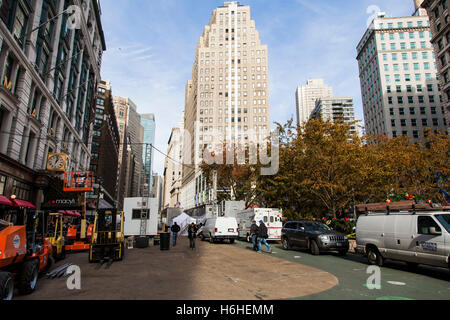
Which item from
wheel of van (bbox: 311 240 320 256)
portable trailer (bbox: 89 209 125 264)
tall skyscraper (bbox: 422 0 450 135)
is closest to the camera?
portable trailer (bbox: 89 209 125 264)

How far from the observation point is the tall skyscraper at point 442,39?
145 feet

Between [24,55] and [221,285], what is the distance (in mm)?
22174

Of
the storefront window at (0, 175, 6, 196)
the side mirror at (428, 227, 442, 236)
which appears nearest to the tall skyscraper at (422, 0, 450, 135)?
the side mirror at (428, 227, 442, 236)

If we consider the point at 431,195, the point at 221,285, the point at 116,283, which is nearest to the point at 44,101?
the point at 116,283

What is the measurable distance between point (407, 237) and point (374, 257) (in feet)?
6.57

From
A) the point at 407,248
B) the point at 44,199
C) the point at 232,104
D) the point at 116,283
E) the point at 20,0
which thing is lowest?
the point at 116,283

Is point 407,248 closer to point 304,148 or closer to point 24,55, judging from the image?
point 304,148

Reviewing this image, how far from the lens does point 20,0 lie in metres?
19.9

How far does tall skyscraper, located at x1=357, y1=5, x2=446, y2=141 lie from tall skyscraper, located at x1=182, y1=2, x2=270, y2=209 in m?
32.8

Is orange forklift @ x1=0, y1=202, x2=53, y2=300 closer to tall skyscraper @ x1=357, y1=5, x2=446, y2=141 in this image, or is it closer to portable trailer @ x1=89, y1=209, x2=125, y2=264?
portable trailer @ x1=89, y1=209, x2=125, y2=264

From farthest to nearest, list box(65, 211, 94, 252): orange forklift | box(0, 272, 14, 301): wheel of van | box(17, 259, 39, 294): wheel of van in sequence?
box(65, 211, 94, 252): orange forklift → box(17, 259, 39, 294): wheel of van → box(0, 272, 14, 301): wheel of van

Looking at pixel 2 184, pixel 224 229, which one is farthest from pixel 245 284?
pixel 2 184

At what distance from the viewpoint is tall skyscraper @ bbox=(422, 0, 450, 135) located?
44281 mm
